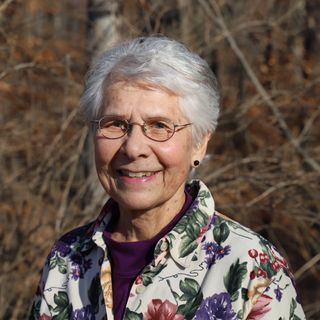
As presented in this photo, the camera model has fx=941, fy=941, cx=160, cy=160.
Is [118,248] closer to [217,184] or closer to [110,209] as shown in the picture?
[110,209]

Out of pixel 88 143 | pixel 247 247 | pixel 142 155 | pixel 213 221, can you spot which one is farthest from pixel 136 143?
pixel 88 143

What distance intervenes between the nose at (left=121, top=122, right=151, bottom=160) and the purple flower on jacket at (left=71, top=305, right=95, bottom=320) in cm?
48

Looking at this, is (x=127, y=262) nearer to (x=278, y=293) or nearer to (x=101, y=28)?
(x=278, y=293)

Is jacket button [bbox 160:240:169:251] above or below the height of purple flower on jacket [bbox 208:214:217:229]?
below

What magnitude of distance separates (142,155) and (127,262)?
337mm

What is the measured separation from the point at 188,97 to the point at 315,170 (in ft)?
10.5

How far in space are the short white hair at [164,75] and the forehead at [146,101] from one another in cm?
1

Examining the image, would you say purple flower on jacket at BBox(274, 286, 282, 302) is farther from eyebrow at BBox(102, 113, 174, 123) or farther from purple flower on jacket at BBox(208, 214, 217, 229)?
eyebrow at BBox(102, 113, 174, 123)

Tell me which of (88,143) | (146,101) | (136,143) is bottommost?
(88,143)

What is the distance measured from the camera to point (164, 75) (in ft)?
8.99

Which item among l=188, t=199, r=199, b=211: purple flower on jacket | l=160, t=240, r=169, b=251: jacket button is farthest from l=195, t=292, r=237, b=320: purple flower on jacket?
l=188, t=199, r=199, b=211: purple flower on jacket

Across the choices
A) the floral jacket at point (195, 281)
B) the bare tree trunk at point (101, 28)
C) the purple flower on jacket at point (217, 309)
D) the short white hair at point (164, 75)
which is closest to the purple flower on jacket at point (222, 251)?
the floral jacket at point (195, 281)

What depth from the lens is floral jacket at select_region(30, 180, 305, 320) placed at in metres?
2.60

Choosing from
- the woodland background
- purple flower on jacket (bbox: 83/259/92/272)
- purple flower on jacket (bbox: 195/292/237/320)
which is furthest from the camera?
the woodland background
